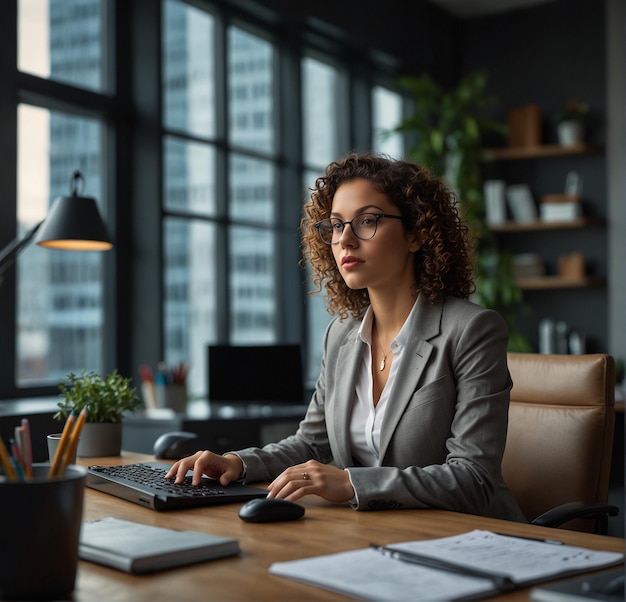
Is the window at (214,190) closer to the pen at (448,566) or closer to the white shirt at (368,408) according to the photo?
the white shirt at (368,408)

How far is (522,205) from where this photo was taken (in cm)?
592

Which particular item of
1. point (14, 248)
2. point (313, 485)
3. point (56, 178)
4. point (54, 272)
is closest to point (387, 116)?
point (56, 178)

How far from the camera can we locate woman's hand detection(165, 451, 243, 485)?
5.45 ft

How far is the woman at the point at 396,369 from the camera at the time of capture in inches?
64.0

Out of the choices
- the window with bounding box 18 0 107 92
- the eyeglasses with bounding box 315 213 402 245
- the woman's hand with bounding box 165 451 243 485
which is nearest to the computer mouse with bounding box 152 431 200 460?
the woman's hand with bounding box 165 451 243 485

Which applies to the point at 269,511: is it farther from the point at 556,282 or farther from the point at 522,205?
the point at 522,205

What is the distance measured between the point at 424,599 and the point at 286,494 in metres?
0.58

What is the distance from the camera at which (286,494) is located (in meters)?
1.52

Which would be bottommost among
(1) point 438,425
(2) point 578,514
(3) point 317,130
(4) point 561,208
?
(2) point 578,514

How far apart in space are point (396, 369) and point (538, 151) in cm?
434

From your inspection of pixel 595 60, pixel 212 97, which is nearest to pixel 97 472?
pixel 212 97

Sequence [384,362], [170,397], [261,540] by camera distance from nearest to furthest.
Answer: [261,540], [384,362], [170,397]

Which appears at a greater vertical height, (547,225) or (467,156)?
(467,156)

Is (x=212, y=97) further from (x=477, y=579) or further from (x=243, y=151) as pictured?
(x=477, y=579)
